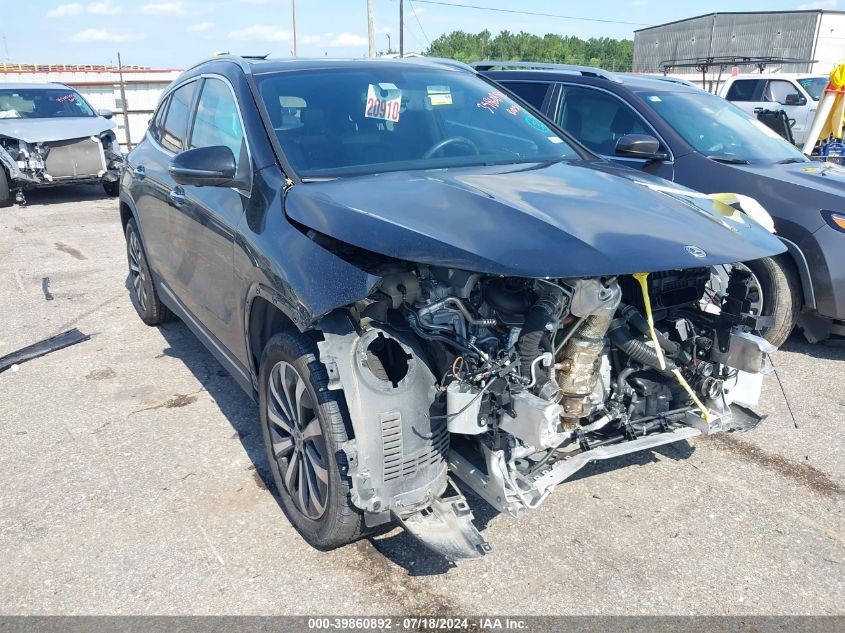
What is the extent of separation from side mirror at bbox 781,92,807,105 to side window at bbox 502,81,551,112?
1015 cm

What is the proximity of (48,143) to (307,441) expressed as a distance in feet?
32.6

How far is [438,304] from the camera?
2.53m

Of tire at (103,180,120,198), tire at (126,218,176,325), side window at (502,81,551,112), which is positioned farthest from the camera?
tire at (103,180,120,198)

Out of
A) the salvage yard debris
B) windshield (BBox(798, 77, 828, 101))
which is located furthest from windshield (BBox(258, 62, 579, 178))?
windshield (BBox(798, 77, 828, 101))

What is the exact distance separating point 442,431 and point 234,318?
1.27 meters

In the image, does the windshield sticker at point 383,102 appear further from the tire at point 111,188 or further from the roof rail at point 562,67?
the tire at point 111,188

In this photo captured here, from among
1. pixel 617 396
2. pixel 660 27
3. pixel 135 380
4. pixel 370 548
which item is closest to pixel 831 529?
pixel 617 396

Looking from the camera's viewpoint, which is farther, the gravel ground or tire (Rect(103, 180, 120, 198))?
tire (Rect(103, 180, 120, 198))

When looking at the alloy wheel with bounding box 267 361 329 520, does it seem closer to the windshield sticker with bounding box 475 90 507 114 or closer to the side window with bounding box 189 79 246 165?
the side window with bounding box 189 79 246 165

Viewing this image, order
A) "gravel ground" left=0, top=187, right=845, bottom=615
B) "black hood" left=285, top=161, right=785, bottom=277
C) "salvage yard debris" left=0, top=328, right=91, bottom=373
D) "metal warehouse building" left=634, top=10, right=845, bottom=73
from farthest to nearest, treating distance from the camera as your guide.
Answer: "metal warehouse building" left=634, top=10, right=845, bottom=73 → "salvage yard debris" left=0, top=328, right=91, bottom=373 → "gravel ground" left=0, top=187, right=845, bottom=615 → "black hood" left=285, top=161, right=785, bottom=277

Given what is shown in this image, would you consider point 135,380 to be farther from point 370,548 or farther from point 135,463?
point 370,548

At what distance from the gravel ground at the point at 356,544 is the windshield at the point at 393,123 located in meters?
1.57

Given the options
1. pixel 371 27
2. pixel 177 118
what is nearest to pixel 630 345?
pixel 177 118

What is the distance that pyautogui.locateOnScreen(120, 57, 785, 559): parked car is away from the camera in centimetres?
250
